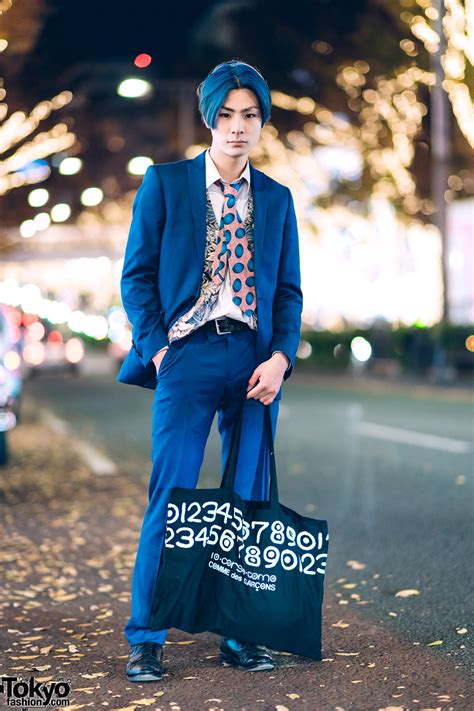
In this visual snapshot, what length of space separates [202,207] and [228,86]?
42cm

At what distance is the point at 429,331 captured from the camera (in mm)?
24344

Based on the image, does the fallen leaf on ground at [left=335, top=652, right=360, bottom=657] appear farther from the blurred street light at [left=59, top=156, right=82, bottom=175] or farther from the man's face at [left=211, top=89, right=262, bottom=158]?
the blurred street light at [left=59, top=156, right=82, bottom=175]

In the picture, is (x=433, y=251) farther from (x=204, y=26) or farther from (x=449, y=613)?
(x=449, y=613)

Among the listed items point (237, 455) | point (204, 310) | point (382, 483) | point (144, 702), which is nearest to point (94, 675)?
point (144, 702)

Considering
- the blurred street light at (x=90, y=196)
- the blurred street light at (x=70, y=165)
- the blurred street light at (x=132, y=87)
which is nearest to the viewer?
the blurred street light at (x=132, y=87)

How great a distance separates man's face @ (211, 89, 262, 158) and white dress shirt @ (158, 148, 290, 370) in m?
0.11

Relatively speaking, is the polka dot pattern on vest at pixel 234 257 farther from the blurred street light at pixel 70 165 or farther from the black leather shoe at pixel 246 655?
the blurred street light at pixel 70 165

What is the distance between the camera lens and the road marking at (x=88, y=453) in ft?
36.1

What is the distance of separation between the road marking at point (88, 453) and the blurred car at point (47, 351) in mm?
12784

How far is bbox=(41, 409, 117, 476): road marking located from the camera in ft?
36.1

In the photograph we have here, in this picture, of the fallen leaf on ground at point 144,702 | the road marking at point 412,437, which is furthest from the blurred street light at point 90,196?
the fallen leaf on ground at point 144,702

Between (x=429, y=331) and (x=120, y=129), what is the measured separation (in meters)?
26.2

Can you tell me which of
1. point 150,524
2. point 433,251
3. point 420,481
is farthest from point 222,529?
point 433,251

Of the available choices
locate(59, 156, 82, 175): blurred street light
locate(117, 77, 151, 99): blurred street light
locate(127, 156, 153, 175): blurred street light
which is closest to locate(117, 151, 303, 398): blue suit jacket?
locate(117, 77, 151, 99): blurred street light
